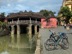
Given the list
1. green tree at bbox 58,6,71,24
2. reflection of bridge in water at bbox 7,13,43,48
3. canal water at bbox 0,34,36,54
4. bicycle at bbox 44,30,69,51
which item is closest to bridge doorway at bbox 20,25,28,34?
reflection of bridge in water at bbox 7,13,43,48

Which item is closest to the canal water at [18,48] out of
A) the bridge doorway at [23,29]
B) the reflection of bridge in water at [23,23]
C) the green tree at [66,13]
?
the reflection of bridge in water at [23,23]

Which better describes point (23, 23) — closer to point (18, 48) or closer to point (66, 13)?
point (66, 13)

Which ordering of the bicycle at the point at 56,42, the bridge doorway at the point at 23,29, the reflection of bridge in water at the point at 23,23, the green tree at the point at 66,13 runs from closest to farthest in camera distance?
the bicycle at the point at 56,42, the reflection of bridge in water at the point at 23,23, the green tree at the point at 66,13, the bridge doorway at the point at 23,29

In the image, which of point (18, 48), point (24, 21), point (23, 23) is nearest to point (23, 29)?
point (23, 23)

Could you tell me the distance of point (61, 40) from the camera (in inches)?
724

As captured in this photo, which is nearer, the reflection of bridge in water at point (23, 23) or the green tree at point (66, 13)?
the reflection of bridge in water at point (23, 23)

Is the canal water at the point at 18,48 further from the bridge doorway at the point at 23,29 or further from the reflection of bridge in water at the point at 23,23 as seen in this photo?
the bridge doorway at the point at 23,29

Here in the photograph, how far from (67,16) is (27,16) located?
10.8 meters

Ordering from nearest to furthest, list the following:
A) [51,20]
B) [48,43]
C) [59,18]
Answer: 1. [48,43]
2. [51,20]
3. [59,18]

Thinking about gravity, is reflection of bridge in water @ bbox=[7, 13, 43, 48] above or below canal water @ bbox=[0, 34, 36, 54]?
below

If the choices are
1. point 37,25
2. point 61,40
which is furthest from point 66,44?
point 37,25

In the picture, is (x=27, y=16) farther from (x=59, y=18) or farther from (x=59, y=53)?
(x=59, y=53)

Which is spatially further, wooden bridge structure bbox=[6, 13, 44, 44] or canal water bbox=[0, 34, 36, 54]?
wooden bridge structure bbox=[6, 13, 44, 44]

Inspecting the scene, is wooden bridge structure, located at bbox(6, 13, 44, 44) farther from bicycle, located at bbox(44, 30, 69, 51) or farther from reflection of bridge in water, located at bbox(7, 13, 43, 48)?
bicycle, located at bbox(44, 30, 69, 51)
